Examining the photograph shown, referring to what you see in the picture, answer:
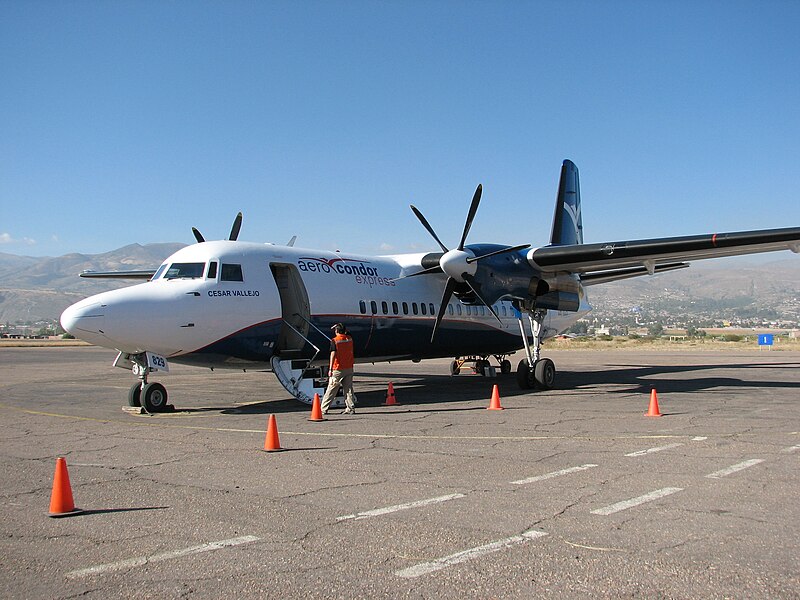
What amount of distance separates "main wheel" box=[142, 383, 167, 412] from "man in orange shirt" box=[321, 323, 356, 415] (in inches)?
129

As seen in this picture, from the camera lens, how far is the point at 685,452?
9117 mm

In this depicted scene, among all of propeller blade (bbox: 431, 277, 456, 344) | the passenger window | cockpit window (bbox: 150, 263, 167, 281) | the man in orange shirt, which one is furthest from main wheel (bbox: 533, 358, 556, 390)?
cockpit window (bbox: 150, 263, 167, 281)

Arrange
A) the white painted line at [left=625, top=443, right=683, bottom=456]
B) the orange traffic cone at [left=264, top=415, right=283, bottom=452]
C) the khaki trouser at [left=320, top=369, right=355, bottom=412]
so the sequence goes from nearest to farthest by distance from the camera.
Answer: the white painted line at [left=625, top=443, right=683, bottom=456], the orange traffic cone at [left=264, top=415, right=283, bottom=452], the khaki trouser at [left=320, top=369, right=355, bottom=412]

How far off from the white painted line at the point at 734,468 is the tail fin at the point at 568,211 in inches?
633

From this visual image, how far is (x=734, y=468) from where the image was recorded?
8078 millimetres

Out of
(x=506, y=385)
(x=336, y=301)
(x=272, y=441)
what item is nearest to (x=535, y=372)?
(x=506, y=385)

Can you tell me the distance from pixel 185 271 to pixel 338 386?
13.5 feet

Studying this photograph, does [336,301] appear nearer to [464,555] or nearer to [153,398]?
[153,398]

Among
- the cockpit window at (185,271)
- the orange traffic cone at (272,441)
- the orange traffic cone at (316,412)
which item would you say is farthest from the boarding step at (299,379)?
the orange traffic cone at (272,441)

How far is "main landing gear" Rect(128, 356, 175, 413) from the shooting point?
1418 centimetres

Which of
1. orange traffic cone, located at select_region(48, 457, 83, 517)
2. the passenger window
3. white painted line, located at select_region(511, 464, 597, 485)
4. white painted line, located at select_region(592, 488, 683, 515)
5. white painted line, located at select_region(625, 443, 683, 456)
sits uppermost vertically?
the passenger window

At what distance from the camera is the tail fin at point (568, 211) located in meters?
24.5

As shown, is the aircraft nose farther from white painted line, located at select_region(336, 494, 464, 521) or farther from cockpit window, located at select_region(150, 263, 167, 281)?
white painted line, located at select_region(336, 494, 464, 521)

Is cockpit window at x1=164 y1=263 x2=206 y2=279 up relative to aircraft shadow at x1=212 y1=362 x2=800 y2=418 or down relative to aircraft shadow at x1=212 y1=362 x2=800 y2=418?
up
